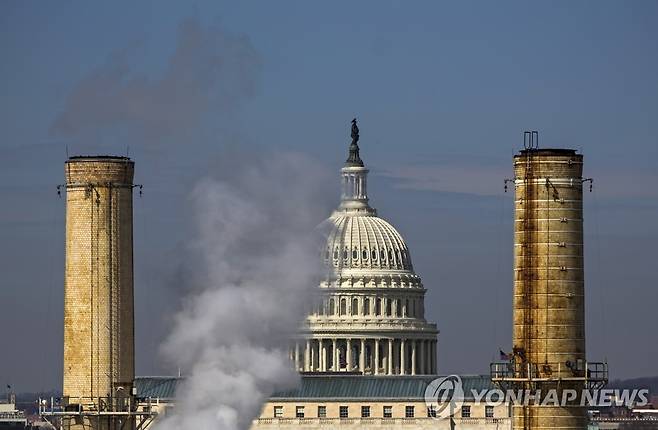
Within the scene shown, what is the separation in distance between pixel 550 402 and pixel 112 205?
2629 centimetres

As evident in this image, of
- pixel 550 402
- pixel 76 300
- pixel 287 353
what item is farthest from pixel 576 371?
pixel 76 300

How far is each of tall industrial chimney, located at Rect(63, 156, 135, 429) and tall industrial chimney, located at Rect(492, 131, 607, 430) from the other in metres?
21.6

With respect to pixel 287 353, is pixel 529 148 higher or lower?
higher

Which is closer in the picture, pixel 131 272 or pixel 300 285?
pixel 300 285

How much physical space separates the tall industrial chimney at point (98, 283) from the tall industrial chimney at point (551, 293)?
21637 mm

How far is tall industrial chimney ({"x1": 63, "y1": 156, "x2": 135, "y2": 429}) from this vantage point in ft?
559

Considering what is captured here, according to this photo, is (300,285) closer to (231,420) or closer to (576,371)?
(231,420)

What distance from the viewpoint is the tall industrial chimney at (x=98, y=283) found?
17038cm

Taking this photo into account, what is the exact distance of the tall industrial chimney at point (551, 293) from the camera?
163500 millimetres

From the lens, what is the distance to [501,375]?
166125 millimetres

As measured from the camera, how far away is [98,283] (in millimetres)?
170500

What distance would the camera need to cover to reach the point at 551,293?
537 ft

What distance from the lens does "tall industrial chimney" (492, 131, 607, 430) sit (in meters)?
164

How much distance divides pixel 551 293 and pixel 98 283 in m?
24.8
